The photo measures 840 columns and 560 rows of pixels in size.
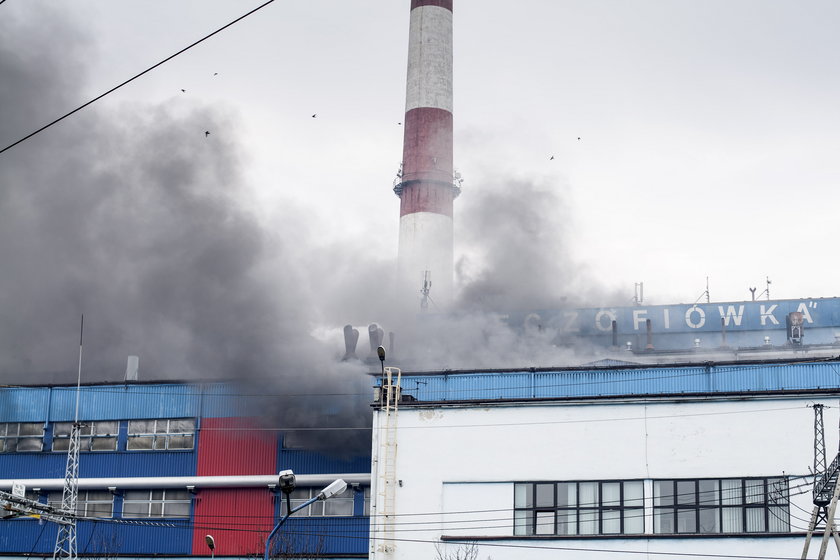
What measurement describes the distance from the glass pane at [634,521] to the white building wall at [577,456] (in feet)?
0.86

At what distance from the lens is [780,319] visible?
Result: 48.4 metres

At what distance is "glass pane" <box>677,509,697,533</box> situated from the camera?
28375 millimetres

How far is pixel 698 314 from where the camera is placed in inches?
1938

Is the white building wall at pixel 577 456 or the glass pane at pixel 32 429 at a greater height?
the glass pane at pixel 32 429

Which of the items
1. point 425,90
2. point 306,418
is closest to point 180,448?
point 306,418

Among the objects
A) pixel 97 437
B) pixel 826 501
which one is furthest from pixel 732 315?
pixel 97 437

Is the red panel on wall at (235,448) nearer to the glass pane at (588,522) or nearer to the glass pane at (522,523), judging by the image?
the glass pane at (522,523)

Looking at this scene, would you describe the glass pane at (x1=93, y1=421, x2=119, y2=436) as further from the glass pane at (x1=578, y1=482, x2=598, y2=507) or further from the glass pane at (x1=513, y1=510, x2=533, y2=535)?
the glass pane at (x1=578, y1=482, x2=598, y2=507)

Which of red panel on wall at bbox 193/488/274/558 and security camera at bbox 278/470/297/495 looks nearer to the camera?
security camera at bbox 278/470/297/495

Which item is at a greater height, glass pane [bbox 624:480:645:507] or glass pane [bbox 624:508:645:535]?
glass pane [bbox 624:480:645:507]

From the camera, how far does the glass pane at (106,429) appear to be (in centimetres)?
3975

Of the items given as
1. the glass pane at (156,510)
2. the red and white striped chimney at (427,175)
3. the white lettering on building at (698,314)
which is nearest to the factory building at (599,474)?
the glass pane at (156,510)

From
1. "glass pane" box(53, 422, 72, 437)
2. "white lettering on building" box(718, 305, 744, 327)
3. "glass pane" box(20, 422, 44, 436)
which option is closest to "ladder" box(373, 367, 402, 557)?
"glass pane" box(53, 422, 72, 437)

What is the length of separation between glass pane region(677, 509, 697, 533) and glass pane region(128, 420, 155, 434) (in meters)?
19.2
